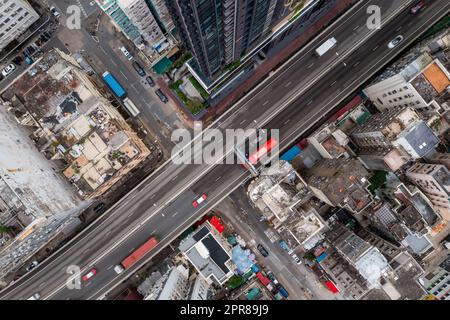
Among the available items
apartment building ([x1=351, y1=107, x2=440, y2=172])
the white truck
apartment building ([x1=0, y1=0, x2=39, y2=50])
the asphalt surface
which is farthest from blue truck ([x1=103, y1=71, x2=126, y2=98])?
apartment building ([x1=351, y1=107, x2=440, y2=172])

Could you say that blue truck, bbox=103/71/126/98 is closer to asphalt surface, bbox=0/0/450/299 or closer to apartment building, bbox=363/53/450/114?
asphalt surface, bbox=0/0/450/299

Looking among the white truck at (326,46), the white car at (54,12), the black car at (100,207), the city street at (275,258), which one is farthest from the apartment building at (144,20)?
the city street at (275,258)

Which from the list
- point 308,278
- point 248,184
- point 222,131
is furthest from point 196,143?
point 308,278

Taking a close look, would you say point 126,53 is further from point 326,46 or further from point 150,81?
point 326,46

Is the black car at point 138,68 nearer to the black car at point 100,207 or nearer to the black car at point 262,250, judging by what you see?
the black car at point 100,207

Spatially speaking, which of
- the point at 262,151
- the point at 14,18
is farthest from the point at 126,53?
the point at 262,151

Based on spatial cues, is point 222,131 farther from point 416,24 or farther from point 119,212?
point 416,24
